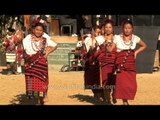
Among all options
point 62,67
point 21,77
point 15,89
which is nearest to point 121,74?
point 15,89

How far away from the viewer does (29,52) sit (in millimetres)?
8289

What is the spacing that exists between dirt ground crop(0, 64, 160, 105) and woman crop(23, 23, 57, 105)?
4.13 ft

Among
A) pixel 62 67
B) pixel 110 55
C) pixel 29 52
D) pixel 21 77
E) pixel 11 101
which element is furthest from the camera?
pixel 62 67

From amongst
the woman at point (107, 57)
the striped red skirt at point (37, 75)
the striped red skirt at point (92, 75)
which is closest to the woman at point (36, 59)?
the striped red skirt at point (37, 75)

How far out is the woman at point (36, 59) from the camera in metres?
8.27

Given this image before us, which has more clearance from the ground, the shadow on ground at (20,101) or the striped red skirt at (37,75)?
the striped red skirt at (37,75)

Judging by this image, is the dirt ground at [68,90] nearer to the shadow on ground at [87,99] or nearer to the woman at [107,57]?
the shadow on ground at [87,99]

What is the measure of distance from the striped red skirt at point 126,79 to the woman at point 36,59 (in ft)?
4.19

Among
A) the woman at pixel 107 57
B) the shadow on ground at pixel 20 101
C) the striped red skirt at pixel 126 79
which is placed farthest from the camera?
the shadow on ground at pixel 20 101

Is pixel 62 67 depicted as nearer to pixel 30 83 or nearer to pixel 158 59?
pixel 158 59

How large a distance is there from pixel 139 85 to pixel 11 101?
4.31m

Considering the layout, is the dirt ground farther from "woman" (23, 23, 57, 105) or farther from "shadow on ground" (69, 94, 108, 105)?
"woman" (23, 23, 57, 105)

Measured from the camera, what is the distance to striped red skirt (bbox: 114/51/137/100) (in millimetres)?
8438
